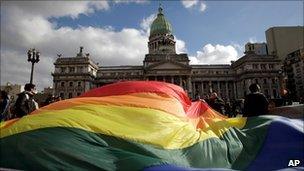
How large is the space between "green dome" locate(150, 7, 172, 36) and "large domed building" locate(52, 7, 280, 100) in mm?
10077

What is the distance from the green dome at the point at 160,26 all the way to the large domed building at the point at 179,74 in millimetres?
10077

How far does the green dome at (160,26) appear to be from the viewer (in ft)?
284

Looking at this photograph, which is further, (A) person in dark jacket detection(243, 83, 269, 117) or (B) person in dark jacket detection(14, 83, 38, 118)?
(B) person in dark jacket detection(14, 83, 38, 118)

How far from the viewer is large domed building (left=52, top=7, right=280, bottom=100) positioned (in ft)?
246

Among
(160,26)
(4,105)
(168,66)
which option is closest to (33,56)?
(4,105)

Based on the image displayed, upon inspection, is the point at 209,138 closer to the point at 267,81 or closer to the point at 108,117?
the point at 108,117

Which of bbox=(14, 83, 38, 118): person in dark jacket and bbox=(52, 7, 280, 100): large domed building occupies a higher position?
bbox=(52, 7, 280, 100): large domed building

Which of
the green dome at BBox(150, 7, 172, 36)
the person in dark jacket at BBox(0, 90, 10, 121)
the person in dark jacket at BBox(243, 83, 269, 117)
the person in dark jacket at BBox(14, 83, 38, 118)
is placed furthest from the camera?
the green dome at BBox(150, 7, 172, 36)

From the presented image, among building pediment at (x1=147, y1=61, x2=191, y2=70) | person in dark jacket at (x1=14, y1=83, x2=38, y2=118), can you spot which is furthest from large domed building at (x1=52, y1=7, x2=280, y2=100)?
person in dark jacket at (x1=14, y1=83, x2=38, y2=118)

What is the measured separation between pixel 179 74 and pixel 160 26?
63.7ft

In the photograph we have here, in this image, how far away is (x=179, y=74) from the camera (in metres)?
74.7

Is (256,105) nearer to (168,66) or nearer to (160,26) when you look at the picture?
(168,66)

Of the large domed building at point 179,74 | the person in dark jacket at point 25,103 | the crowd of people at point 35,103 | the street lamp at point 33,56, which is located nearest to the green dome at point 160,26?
the large domed building at point 179,74

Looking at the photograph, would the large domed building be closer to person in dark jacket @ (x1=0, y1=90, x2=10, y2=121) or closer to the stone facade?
the stone facade
